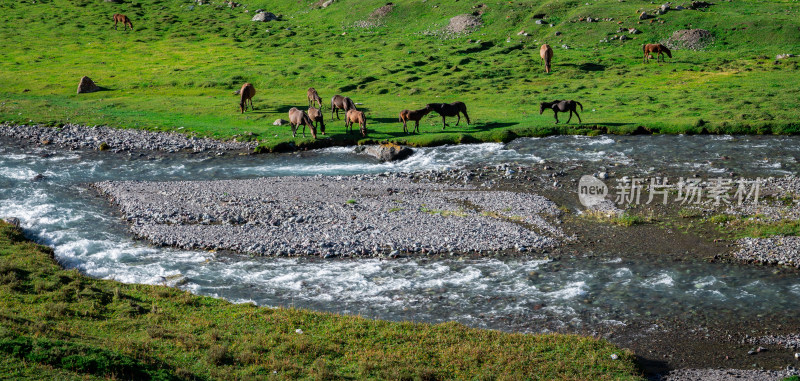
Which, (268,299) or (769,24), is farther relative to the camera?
(769,24)

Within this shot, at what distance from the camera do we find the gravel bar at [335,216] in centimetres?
2481

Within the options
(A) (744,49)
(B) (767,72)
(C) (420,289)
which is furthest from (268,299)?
(A) (744,49)

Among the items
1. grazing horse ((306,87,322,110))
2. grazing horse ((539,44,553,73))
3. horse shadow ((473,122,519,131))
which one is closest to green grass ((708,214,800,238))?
horse shadow ((473,122,519,131))

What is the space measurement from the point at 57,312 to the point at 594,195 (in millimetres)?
22612

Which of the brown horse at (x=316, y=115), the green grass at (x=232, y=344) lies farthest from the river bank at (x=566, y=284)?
the brown horse at (x=316, y=115)

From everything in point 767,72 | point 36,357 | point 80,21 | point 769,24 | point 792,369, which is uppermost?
point 80,21

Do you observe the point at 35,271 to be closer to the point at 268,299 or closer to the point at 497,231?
the point at 268,299

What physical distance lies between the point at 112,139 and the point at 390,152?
18723mm

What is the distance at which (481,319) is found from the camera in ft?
62.2

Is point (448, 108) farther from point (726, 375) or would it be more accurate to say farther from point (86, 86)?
point (86, 86)

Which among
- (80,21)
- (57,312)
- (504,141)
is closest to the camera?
(57,312)

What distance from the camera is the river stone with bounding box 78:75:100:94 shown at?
57438 mm

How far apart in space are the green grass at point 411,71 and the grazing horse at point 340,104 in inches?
49.4

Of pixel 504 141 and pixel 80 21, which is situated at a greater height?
pixel 80 21
